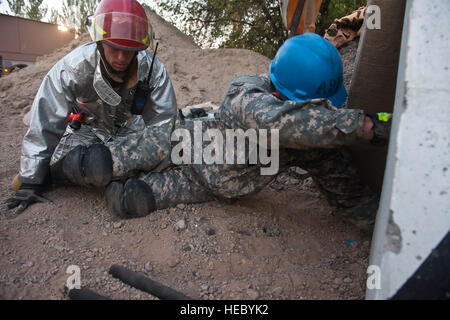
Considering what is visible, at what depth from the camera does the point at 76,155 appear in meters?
2.49

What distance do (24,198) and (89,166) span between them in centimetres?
49

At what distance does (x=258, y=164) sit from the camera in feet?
7.47

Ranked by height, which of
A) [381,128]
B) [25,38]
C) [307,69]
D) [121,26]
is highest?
[25,38]

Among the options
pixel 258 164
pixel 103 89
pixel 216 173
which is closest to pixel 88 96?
pixel 103 89

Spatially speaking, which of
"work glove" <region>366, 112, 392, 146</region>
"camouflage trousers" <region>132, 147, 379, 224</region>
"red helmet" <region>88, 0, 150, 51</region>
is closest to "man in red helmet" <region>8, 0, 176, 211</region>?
"red helmet" <region>88, 0, 150, 51</region>

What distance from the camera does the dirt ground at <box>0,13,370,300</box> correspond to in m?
1.65

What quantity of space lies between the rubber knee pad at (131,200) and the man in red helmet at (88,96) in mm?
162

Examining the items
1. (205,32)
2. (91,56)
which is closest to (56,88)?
(91,56)

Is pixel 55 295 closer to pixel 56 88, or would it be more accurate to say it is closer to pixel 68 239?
pixel 68 239

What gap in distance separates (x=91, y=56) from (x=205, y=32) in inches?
173

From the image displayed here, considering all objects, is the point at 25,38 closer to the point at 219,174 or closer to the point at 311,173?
the point at 219,174

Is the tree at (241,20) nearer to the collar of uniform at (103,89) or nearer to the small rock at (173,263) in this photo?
the collar of uniform at (103,89)

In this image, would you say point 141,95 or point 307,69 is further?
point 141,95

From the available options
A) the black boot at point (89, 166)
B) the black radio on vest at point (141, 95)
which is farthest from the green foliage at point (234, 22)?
the black boot at point (89, 166)
